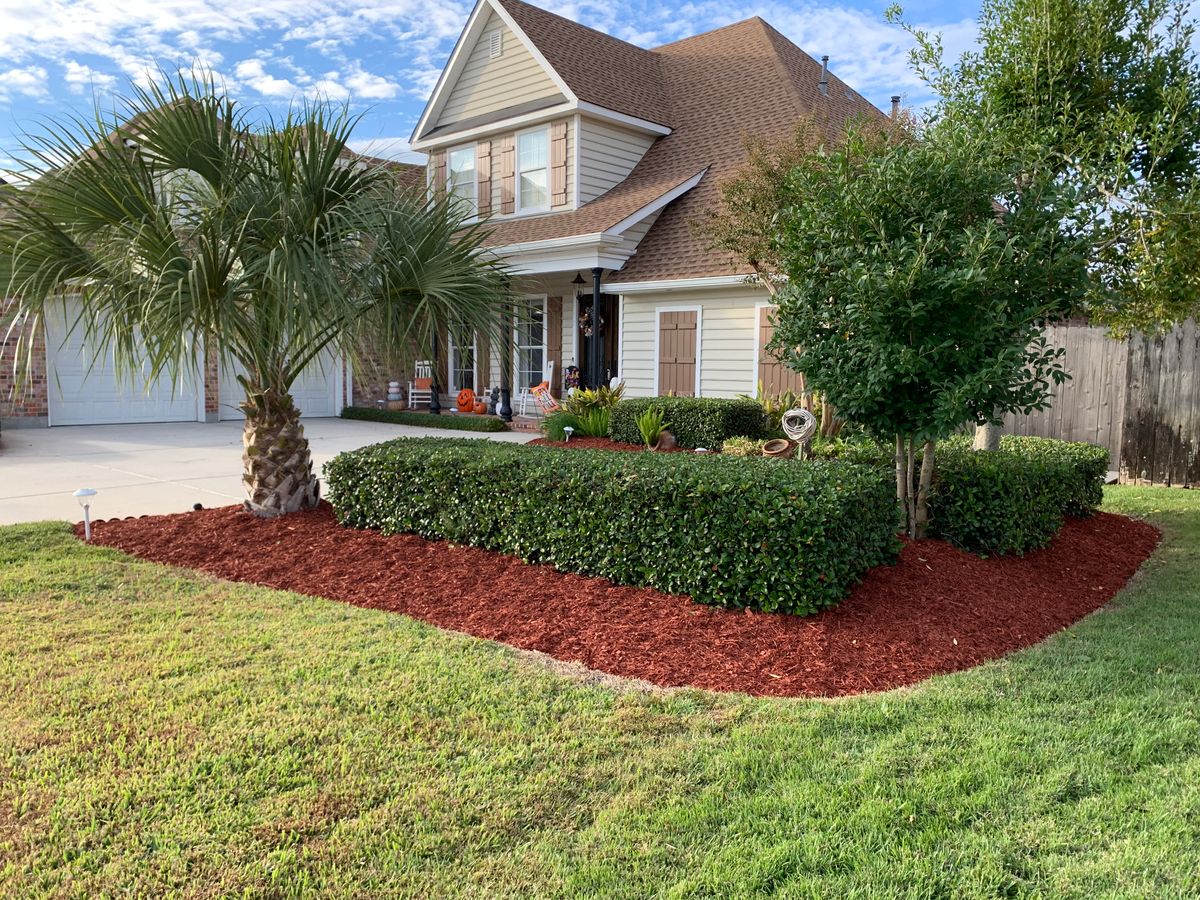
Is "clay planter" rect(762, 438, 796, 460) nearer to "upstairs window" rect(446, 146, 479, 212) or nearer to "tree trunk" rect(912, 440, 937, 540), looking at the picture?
"tree trunk" rect(912, 440, 937, 540)

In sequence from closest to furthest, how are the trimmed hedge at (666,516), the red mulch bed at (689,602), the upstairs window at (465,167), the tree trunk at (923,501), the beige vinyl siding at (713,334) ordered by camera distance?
the red mulch bed at (689,602) < the trimmed hedge at (666,516) < the tree trunk at (923,501) < the beige vinyl siding at (713,334) < the upstairs window at (465,167)

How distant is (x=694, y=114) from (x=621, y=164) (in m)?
1.87

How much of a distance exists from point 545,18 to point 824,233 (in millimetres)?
14285

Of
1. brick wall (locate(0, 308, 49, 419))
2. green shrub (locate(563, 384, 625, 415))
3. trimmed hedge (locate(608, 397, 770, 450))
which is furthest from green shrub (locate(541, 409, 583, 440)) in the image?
brick wall (locate(0, 308, 49, 419))

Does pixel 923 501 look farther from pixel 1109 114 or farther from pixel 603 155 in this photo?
pixel 603 155

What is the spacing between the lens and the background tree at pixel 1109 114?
20.1ft

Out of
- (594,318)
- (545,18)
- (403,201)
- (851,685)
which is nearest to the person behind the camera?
(851,685)

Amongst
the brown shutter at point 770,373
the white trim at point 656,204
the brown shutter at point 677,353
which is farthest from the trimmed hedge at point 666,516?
the white trim at point 656,204

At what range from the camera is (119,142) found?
240 inches

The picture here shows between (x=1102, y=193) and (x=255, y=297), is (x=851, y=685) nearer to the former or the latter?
(x=1102, y=193)

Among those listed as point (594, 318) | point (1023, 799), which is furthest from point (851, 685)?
point (594, 318)

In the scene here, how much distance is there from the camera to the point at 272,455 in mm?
6961

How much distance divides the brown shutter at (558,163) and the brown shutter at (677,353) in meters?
3.53

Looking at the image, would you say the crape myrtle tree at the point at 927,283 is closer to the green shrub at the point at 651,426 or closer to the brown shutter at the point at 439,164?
the green shrub at the point at 651,426
